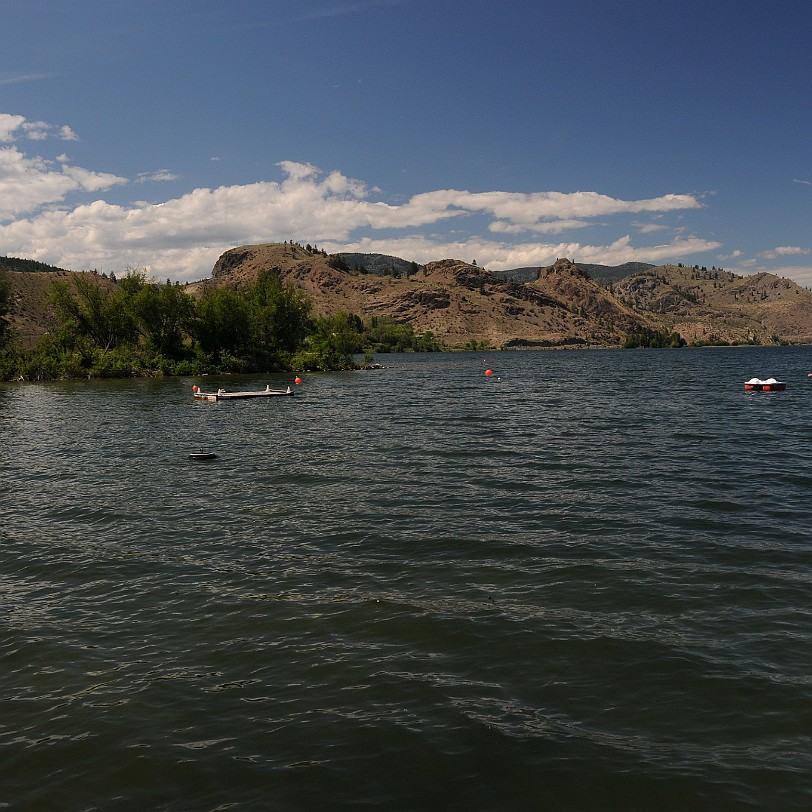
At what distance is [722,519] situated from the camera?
19.1 metres

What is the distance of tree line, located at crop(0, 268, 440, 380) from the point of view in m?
101

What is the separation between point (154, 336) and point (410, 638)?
109 meters

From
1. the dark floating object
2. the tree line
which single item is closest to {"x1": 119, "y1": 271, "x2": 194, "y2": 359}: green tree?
the tree line

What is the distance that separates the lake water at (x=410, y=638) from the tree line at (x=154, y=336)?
83.7m

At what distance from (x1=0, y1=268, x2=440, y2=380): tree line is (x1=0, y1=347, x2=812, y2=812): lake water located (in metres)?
83.7

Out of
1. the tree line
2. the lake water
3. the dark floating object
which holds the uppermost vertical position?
the tree line

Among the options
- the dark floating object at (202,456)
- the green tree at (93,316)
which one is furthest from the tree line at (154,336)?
the dark floating object at (202,456)

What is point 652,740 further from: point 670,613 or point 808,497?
point 808,497

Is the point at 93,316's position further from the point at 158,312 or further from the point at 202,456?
the point at 202,456

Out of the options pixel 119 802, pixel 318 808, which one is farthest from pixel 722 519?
pixel 119 802

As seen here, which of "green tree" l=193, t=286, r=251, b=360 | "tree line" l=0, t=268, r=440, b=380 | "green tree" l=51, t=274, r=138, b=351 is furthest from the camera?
"green tree" l=193, t=286, r=251, b=360

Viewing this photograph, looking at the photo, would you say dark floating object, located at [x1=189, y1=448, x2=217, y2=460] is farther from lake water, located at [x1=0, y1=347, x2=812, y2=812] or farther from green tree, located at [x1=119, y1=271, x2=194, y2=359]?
green tree, located at [x1=119, y1=271, x2=194, y2=359]

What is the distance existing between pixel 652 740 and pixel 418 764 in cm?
326

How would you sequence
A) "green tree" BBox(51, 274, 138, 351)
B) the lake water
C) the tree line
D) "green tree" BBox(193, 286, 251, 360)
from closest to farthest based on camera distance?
the lake water → the tree line → "green tree" BBox(51, 274, 138, 351) → "green tree" BBox(193, 286, 251, 360)
